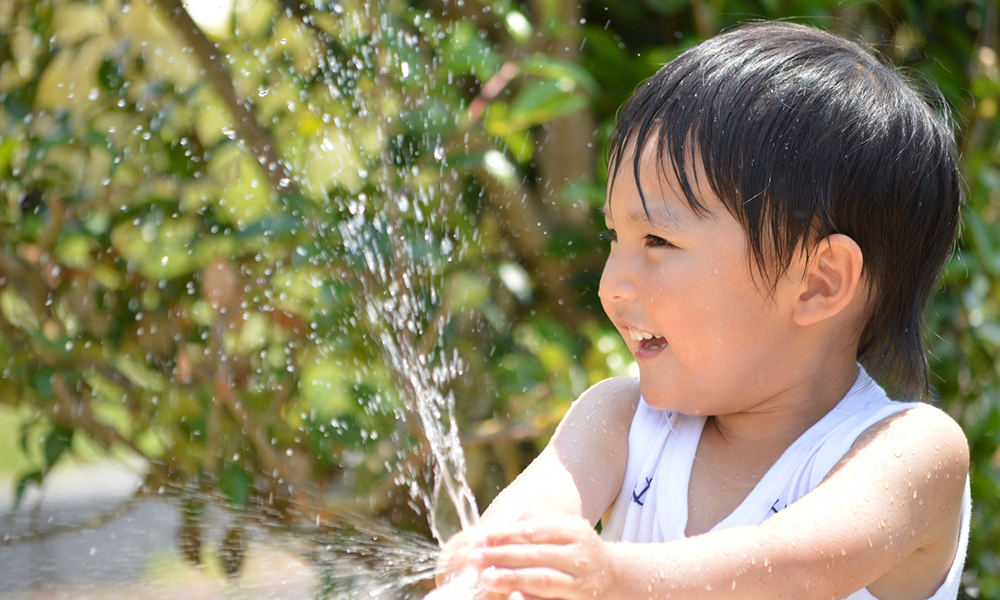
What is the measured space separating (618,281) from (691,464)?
20 centimetres

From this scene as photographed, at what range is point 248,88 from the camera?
1588 mm

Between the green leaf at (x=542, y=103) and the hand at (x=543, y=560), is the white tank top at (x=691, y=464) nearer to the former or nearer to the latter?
the hand at (x=543, y=560)

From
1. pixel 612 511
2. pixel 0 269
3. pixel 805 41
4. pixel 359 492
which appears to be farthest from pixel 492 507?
pixel 0 269

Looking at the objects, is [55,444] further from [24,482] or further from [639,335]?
[639,335]

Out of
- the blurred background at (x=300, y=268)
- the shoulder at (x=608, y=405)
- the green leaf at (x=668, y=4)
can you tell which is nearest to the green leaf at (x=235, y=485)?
the blurred background at (x=300, y=268)

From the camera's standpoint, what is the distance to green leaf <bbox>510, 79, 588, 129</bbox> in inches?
54.7

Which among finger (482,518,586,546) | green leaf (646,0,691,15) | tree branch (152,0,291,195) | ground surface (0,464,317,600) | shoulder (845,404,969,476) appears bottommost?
ground surface (0,464,317,600)

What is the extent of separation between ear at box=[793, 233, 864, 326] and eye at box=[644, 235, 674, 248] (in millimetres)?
122

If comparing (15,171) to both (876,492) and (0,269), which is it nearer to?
(0,269)

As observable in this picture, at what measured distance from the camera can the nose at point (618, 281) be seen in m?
0.84

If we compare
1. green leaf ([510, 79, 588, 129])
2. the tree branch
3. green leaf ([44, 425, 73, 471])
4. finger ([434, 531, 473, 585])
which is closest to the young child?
finger ([434, 531, 473, 585])

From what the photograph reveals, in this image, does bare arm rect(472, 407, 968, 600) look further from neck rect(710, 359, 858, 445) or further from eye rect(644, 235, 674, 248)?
eye rect(644, 235, 674, 248)

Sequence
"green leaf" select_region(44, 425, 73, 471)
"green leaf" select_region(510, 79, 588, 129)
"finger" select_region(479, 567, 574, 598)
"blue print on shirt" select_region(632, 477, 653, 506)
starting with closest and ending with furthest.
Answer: "finger" select_region(479, 567, 574, 598) < "blue print on shirt" select_region(632, 477, 653, 506) < "green leaf" select_region(510, 79, 588, 129) < "green leaf" select_region(44, 425, 73, 471)

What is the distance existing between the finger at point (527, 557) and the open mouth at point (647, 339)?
0.94ft
